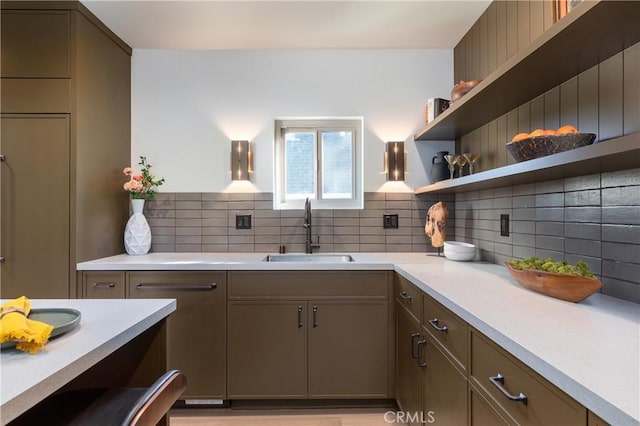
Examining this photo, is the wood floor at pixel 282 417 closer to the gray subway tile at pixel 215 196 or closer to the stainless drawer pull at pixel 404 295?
the stainless drawer pull at pixel 404 295

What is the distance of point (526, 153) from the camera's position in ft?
4.07

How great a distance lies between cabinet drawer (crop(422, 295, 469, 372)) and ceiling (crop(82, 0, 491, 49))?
1809 millimetres

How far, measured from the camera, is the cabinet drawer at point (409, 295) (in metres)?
1.48

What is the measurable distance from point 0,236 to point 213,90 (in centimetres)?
169

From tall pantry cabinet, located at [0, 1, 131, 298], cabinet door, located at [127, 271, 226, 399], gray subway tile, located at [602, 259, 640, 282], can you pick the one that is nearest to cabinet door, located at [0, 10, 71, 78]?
tall pantry cabinet, located at [0, 1, 131, 298]

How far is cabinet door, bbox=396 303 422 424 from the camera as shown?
1.51 m

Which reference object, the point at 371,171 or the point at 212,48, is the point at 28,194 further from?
the point at 371,171

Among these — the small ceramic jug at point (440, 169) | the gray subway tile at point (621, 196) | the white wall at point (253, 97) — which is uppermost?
the white wall at point (253, 97)

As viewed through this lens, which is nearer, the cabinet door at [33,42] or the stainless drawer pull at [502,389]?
the stainless drawer pull at [502,389]

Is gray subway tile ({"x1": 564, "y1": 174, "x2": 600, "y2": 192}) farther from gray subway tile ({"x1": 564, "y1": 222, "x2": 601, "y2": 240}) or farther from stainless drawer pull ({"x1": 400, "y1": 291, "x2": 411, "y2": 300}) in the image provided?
stainless drawer pull ({"x1": 400, "y1": 291, "x2": 411, "y2": 300})

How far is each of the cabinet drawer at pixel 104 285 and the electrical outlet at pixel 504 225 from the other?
2318 mm

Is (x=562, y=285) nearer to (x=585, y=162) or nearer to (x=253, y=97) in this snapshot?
(x=585, y=162)

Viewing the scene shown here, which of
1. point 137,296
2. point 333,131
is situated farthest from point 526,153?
point 137,296

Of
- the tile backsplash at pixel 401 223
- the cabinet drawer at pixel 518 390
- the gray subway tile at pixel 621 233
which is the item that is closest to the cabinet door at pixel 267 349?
the tile backsplash at pixel 401 223
